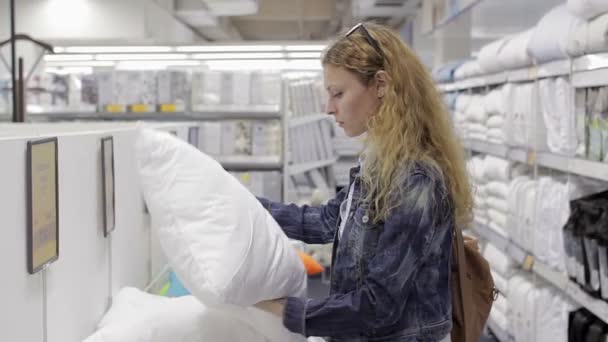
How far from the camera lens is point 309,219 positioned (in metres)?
1.91

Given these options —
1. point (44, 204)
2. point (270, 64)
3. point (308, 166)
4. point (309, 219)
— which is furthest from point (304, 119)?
point (44, 204)

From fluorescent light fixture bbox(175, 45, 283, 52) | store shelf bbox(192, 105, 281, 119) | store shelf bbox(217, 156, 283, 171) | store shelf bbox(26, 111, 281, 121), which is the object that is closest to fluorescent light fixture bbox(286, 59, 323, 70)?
fluorescent light fixture bbox(175, 45, 283, 52)

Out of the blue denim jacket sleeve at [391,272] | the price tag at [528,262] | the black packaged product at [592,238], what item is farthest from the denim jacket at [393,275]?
the price tag at [528,262]

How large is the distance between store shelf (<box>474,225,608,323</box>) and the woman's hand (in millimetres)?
1430

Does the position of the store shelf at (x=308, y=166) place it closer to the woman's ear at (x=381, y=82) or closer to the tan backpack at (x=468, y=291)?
the tan backpack at (x=468, y=291)

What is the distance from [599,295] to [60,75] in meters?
4.91

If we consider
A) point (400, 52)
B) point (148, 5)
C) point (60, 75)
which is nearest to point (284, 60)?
point (148, 5)

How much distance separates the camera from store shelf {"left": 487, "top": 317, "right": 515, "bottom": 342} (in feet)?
12.6

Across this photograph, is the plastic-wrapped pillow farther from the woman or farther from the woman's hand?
the woman's hand

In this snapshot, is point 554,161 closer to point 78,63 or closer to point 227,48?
point 227,48

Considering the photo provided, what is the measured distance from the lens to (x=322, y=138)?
6555 millimetres

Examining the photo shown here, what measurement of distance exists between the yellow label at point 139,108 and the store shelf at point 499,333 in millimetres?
3226

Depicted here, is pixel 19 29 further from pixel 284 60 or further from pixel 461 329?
pixel 461 329

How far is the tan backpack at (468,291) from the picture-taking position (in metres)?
1.62
